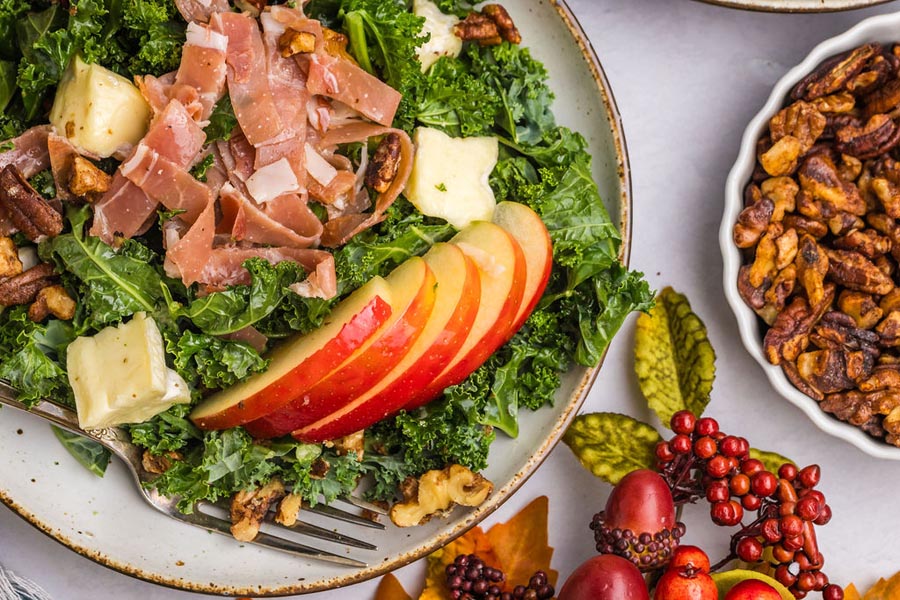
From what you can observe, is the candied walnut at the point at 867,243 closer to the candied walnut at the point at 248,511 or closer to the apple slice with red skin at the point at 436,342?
the apple slice with red skin at the point at 436,342

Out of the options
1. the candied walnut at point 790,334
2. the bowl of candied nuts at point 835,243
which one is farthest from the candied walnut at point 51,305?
the candied walnut at point 790,334

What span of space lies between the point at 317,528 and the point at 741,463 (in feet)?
3.80

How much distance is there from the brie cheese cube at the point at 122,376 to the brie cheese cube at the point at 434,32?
988 mm

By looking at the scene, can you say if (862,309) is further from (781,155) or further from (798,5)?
(798,5)

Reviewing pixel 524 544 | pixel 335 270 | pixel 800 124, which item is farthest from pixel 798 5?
pixel 524 544

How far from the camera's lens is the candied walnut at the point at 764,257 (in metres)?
2.58

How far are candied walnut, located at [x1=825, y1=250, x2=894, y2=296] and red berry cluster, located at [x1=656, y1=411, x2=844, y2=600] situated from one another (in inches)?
20.4

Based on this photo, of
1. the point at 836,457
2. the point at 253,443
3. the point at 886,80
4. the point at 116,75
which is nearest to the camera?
the point at 116,75

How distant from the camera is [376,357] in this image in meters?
2.23

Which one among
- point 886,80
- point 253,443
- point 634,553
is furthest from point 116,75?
point 886,80

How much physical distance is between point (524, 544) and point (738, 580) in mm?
604

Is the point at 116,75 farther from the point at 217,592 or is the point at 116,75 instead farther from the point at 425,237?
the point at 217,592

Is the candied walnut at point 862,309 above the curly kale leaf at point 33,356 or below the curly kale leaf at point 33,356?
above

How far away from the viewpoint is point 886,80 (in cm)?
263
